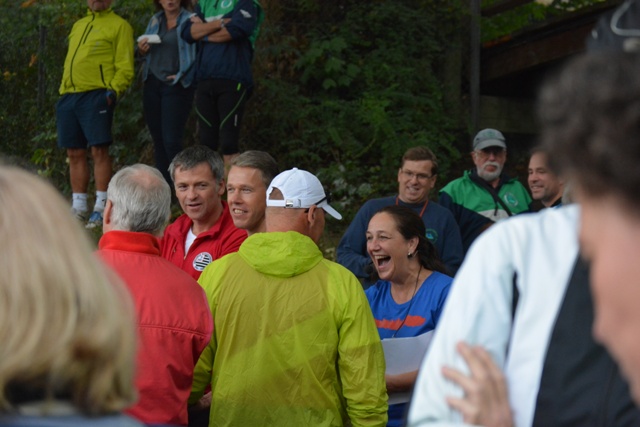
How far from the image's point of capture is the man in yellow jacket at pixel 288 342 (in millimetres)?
4051

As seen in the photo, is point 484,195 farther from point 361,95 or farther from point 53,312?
point 53,312

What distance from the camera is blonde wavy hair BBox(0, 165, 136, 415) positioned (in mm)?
1640

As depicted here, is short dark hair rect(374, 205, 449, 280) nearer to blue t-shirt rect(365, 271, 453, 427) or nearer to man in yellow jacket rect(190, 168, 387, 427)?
blue t-shirt rect(365, 271, 453, 427)

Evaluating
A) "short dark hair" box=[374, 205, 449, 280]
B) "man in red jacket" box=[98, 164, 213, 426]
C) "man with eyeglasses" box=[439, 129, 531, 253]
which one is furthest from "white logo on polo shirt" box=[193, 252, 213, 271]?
"man with eyeglasses" box=[439, 129, 531, 253]

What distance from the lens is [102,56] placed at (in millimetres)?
8750

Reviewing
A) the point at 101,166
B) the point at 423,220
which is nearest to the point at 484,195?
the point at 423,220

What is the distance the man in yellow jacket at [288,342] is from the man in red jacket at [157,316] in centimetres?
32

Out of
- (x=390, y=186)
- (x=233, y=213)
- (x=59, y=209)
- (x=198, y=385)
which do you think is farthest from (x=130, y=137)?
(x=59, y=209)

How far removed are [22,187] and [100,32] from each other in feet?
24.0

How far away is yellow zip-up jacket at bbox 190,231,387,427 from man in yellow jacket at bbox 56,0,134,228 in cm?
479

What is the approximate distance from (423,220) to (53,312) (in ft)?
16.3

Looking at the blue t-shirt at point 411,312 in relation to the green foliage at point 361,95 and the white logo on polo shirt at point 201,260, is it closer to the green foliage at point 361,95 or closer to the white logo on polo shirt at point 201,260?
the white logo on polo shirt at point 201,260

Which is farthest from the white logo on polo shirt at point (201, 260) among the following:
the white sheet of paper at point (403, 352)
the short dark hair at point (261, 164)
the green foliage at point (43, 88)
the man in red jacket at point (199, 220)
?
the green foliage at point (43, 88)

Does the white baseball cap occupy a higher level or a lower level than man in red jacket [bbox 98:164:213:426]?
higher
